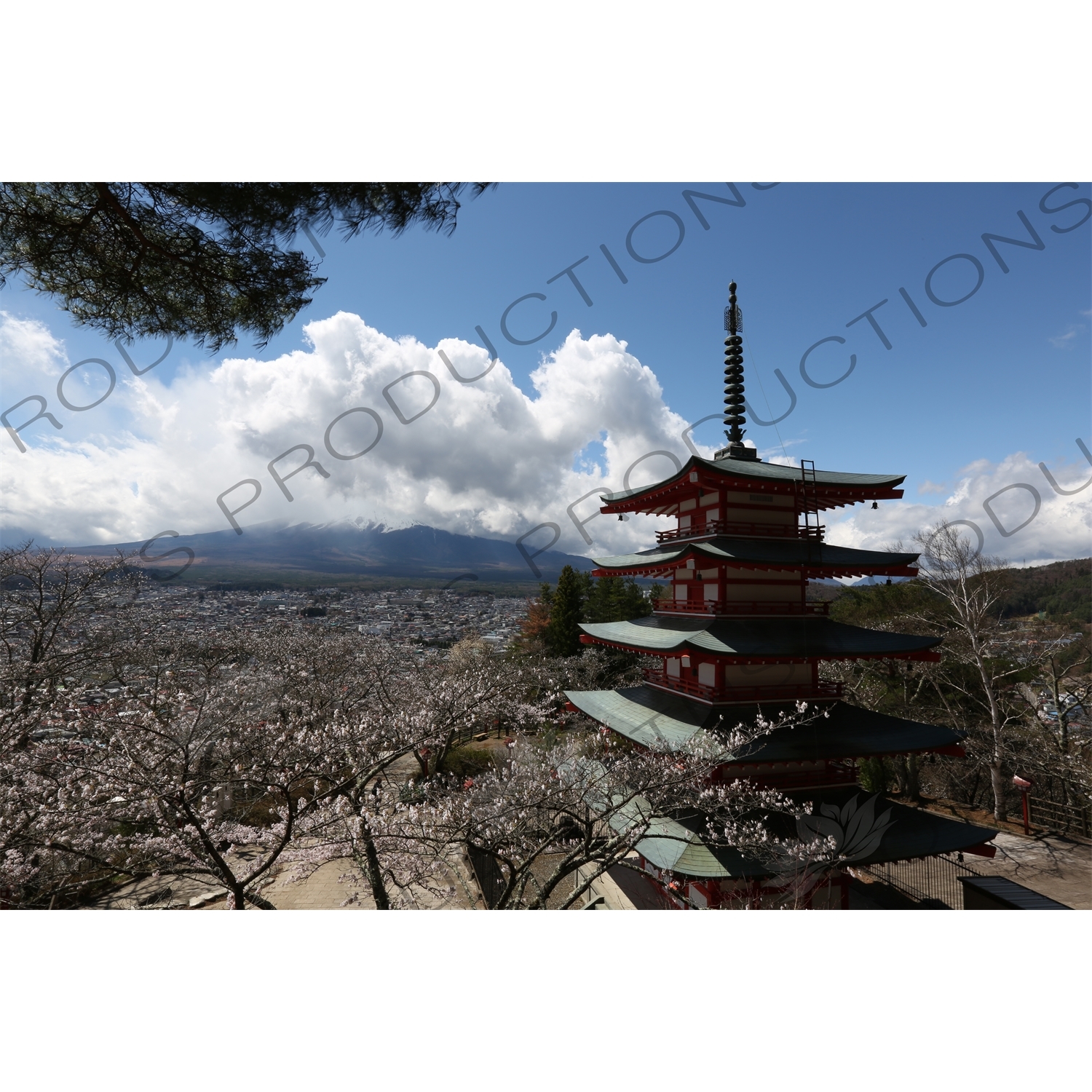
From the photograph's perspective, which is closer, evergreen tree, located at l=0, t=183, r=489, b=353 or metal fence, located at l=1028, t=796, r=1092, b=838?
evergreen tree, located at l=0, t=183, r=489, b=353

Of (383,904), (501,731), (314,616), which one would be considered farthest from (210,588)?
(383,904)

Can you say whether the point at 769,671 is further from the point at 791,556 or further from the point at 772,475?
the point at 772,475

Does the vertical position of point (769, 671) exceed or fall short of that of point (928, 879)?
it exceeds it

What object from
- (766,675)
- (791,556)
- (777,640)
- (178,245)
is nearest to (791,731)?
(766,675)

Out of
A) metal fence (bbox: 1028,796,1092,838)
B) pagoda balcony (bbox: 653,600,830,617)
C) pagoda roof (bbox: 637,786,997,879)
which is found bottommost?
metal fence (bbox: 1028,796,1092,838)

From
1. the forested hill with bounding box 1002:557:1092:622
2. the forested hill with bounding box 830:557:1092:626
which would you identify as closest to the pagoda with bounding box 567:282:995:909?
the forested hill with bounding box 830:557:1092:626

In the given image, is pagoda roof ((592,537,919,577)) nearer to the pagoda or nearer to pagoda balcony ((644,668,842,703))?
the pagoda
